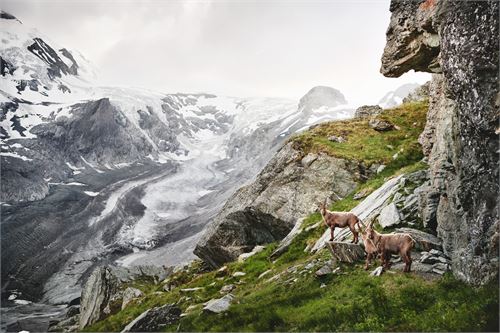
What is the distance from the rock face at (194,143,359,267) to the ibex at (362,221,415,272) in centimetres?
1625

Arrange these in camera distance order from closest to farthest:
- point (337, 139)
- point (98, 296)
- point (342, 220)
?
point (342, 220), point (337, 139), point (98, 296)

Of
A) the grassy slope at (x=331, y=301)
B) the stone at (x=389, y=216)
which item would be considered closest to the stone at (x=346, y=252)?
the grassy slope at (x=331, y=301)

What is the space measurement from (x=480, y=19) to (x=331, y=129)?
2872 centimetres

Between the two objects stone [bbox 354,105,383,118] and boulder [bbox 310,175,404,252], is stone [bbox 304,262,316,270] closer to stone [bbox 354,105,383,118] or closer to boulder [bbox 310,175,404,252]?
boulder [bbox 310,175,404,252]

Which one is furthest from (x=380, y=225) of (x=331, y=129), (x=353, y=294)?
(x=331, y=129)

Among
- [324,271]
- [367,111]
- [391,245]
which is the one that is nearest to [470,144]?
[391,245]

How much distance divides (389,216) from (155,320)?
12110 millimetres

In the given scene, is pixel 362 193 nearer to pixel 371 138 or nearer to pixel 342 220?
pixel 342 220

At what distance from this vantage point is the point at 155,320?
63.6 feet

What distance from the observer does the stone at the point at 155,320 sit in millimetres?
19109

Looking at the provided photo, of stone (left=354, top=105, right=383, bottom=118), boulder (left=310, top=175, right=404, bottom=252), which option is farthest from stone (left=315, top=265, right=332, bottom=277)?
stone (left=354, top=105, right=383, bottom=118)

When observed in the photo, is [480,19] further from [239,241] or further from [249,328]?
[239,241]

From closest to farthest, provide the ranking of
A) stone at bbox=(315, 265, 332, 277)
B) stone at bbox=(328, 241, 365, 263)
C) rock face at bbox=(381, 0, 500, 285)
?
rock face at bbox=(381, 0, 500, 285), stone at bbox=(315, 265, 332, 277), stone at bbox=(328, 241, 365, 263)

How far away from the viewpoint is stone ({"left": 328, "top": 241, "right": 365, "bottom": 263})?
18.0 metres
